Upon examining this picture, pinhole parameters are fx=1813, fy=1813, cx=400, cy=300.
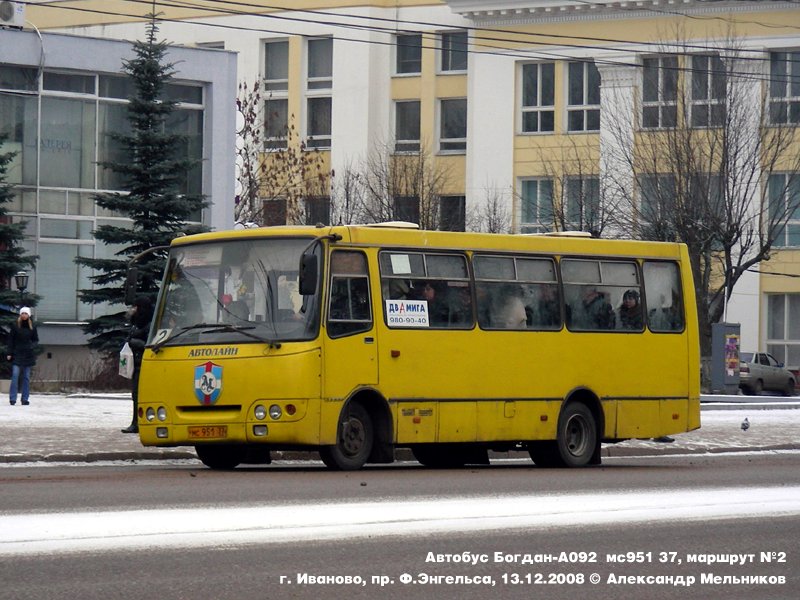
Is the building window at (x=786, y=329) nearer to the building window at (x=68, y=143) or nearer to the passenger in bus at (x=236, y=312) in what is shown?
the building window at (x=68, y=143)

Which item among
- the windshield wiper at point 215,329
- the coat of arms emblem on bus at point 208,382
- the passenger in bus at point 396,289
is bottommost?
the coat of arms emblem on bus at point 208,382

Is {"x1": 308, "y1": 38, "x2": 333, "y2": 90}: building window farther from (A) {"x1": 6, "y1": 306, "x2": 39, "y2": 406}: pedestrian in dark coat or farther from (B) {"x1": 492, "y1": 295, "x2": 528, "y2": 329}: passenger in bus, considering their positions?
(B) {"x1": 492, "y1": 295, "x2": 528, "y2": 329}: passenger in bus

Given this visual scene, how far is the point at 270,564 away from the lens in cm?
1019

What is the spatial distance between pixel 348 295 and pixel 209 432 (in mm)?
2069

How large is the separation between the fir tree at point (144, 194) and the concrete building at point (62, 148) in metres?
2.19

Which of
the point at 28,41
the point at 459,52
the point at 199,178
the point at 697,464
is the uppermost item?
the point at 459,52

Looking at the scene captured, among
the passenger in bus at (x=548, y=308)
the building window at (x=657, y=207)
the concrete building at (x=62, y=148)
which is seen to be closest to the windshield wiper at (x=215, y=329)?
the passenger in bus at (x=548, y=308)

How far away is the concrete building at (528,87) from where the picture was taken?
59.2 m

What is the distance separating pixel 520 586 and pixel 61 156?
37.4m

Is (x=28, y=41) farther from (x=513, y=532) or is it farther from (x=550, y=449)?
(x=513, y=532)

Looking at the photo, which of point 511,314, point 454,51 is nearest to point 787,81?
point 454,51

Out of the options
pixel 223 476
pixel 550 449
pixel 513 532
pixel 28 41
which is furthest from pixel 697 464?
pixel 28 41

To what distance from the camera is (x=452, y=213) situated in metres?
71.0

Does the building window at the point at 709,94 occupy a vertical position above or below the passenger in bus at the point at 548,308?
above
